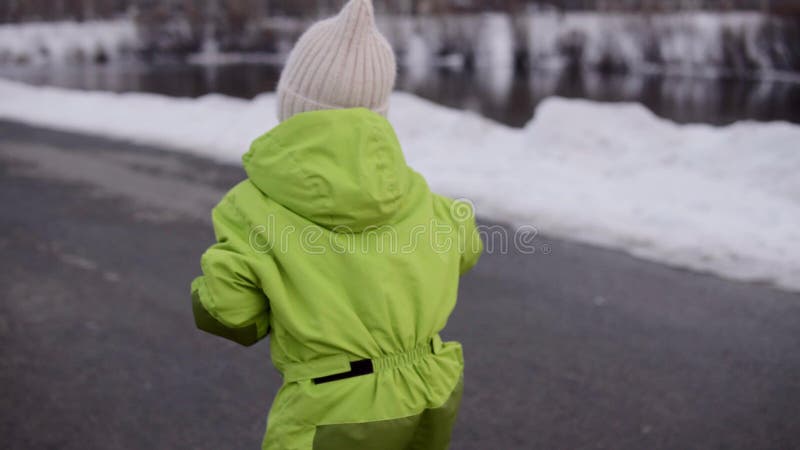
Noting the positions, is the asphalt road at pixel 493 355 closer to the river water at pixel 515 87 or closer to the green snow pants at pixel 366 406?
the green snow pants at pixel 366 406

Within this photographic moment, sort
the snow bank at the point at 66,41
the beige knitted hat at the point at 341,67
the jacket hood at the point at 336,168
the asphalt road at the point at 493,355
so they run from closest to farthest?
1. the jacket hood at the point at 336,168
2. the beige knitted hat at the point at 341,67
3. the asphalt road at the point at 493,355
4. the snow bank at the point at 66,41

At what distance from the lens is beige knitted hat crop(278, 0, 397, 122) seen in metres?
1.82

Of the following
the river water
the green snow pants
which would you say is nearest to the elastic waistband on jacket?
the green snow pants

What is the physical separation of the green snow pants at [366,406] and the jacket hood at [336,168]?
13.6 inches

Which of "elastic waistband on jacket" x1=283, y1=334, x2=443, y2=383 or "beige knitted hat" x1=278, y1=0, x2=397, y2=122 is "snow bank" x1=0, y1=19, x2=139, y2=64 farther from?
"elastic waistband on jacket" x1=283, y1=334, x2=443, y2=383

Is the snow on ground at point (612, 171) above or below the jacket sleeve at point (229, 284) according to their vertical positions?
below

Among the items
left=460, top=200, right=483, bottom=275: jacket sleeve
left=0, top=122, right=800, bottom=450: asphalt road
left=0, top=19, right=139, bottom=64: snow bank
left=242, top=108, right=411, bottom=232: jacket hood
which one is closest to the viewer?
left=242, top=108, right=411, bottom=232: jacket hood

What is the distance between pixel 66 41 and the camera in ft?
179

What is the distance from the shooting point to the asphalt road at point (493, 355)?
327 centimetres

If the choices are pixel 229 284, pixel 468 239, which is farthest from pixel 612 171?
pixel 229 284

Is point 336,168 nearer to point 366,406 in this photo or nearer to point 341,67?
point 341,67

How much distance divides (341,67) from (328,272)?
1.60 ft

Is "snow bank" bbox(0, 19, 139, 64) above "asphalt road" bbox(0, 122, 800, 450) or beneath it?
beneath

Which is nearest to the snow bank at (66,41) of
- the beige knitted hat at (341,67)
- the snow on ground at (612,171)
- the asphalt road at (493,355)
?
the snow on ground at (612,171)
